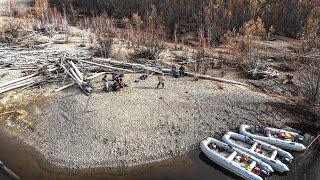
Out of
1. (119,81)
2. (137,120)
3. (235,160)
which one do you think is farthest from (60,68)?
(235,160)

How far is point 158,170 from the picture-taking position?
24.6 meters

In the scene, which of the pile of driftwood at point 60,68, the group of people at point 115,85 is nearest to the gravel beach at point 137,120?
the group of people at point 115,85

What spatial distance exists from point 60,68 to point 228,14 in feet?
87.5

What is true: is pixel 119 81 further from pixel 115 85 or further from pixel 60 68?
pixel 60 68

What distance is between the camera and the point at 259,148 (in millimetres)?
26688

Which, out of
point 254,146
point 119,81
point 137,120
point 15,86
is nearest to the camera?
point 254,146

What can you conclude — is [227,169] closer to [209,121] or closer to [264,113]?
[209,121]

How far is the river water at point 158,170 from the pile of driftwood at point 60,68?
9.47 metres

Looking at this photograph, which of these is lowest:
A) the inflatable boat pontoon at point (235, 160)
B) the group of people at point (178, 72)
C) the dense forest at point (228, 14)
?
the inflatable boat pontoon at point (235, 160)

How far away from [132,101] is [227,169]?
419 inches

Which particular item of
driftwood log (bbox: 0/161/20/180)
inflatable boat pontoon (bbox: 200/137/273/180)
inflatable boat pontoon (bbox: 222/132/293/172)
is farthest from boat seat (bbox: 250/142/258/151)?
driftwood log (bbox: 0/161/20/180)

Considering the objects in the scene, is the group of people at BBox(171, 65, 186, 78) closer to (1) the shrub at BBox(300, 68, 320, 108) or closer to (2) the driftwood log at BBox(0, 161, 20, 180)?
(1) the shrub at BBox(300, 68, 320, 108)

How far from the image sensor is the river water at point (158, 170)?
24031 millimetres

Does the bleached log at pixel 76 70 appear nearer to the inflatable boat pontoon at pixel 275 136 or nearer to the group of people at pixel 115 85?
the group of people at pixel 115 85
